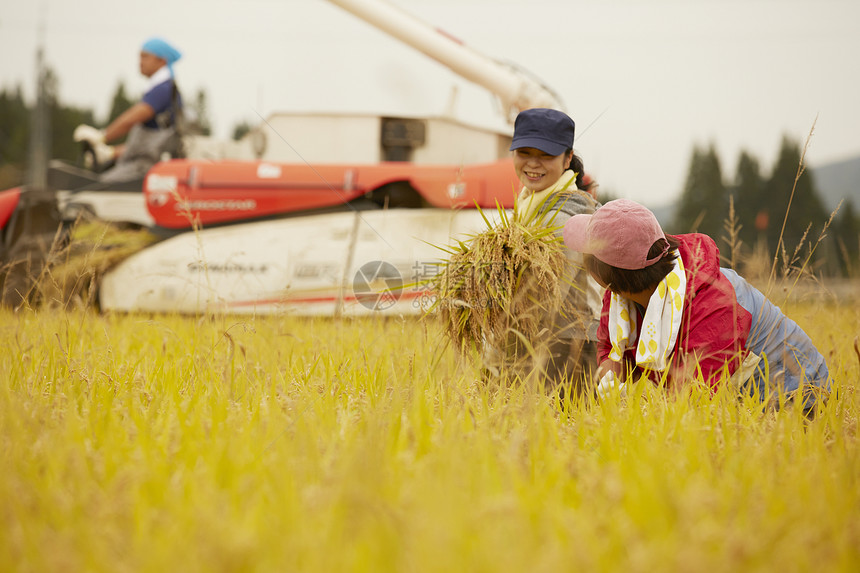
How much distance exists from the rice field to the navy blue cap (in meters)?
0.85

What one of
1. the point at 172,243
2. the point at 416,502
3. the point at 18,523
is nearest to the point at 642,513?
the point at 416,502

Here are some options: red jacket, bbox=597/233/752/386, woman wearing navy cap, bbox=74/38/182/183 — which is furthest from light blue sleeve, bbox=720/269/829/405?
woman wearing navy cap, bbox=74/38/182/183

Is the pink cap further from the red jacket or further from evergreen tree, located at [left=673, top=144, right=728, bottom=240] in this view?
evergreen tree, located at [left=673, top=144, right=728, bottom=240]

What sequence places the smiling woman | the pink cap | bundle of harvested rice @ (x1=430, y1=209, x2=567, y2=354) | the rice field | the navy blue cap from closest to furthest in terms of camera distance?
the rice field, the pink cap, bundle of harvested rice @ (x1=430, y1=209, x2=567, y2=354), the smiling woman, the navy blue cap

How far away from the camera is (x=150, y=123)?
5277 mm

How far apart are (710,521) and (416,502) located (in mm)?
466

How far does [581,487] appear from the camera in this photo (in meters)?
1.26

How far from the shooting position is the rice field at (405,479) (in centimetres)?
95

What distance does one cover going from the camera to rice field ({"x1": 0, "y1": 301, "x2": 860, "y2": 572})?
0.95m

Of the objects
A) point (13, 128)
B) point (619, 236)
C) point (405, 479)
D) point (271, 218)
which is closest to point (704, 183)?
point (271, 218)

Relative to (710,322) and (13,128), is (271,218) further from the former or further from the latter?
(13,128)

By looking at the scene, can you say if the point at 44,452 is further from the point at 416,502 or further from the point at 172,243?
the point at 172,243

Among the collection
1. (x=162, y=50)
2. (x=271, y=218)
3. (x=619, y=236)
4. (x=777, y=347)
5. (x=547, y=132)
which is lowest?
(x=777, y=347)

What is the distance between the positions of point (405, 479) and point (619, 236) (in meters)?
1.01
